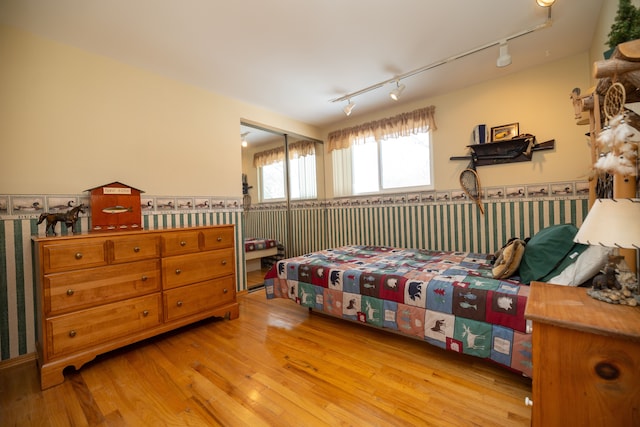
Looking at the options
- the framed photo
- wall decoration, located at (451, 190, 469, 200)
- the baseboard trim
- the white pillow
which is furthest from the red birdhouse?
the framed photo

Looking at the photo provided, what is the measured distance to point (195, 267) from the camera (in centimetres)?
238

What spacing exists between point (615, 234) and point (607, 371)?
0.44 metres

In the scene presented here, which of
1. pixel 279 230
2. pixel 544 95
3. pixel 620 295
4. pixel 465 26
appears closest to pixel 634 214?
pixel 620 295

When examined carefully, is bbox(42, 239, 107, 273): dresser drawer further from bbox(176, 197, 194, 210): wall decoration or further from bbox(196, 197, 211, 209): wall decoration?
bbox(196, 197, 211, 209): wall decoration

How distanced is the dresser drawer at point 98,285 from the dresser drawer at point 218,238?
0.45 meters

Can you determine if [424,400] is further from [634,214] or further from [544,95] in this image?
[544,95]

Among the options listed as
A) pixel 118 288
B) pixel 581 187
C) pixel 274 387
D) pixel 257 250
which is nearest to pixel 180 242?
pixel 118 288

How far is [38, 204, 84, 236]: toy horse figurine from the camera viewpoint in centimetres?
189

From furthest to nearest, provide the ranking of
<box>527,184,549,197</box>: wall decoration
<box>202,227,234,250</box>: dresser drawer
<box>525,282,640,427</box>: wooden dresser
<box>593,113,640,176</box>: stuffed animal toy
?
<box>527,184,549,197</box>: wall decoration → <box>202,227,234,250</box>: dresser drawer → <box>593,113,640,176</box>: stuffed animal toy → <box>525,282,640,427</box>: wooden dresser

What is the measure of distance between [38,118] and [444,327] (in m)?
3.49

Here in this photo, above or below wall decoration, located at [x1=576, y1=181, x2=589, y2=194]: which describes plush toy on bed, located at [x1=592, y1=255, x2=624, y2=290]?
below

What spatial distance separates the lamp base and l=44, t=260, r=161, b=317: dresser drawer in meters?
2.73

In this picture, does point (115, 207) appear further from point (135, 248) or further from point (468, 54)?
point (468, 54)

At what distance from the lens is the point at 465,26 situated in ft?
6.97
